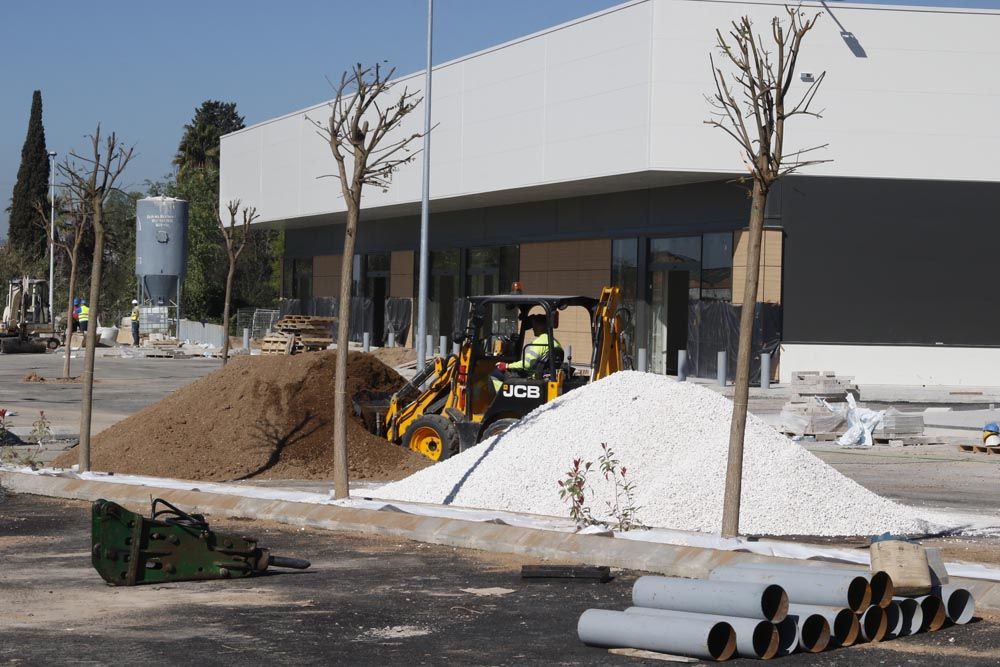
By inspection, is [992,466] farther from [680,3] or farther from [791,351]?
[680,3]

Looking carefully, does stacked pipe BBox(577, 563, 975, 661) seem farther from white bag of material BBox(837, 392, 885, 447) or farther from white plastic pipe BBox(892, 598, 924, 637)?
white bag of material BBox(837, 392, 885, 447)

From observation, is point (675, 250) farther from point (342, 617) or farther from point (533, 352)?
point (342, 617)

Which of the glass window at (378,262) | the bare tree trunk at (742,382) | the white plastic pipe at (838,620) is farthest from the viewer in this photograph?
the glass window at (378,262)

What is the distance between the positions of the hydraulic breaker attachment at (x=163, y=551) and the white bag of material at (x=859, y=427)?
1434 centimetres

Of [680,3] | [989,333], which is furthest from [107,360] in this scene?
[989,333]

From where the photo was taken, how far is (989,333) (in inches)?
1494

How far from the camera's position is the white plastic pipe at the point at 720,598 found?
311 inches

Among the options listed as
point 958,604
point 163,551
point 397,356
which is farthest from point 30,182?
point 958,604

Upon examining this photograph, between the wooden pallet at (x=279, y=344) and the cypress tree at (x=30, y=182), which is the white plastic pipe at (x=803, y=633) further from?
the cypress tree at (x=30, y=182)

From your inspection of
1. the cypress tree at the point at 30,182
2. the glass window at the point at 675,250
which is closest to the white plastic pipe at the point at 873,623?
the glass window at the point at 675,250

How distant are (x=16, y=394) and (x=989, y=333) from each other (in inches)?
1013

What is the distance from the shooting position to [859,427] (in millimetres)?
22875

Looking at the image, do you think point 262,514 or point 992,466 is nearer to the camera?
point 262,514

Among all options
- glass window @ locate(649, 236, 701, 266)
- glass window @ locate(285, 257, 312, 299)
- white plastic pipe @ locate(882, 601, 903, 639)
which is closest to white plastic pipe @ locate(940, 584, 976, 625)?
white plastic pipe @ locate(882, 601, 903, 639)
